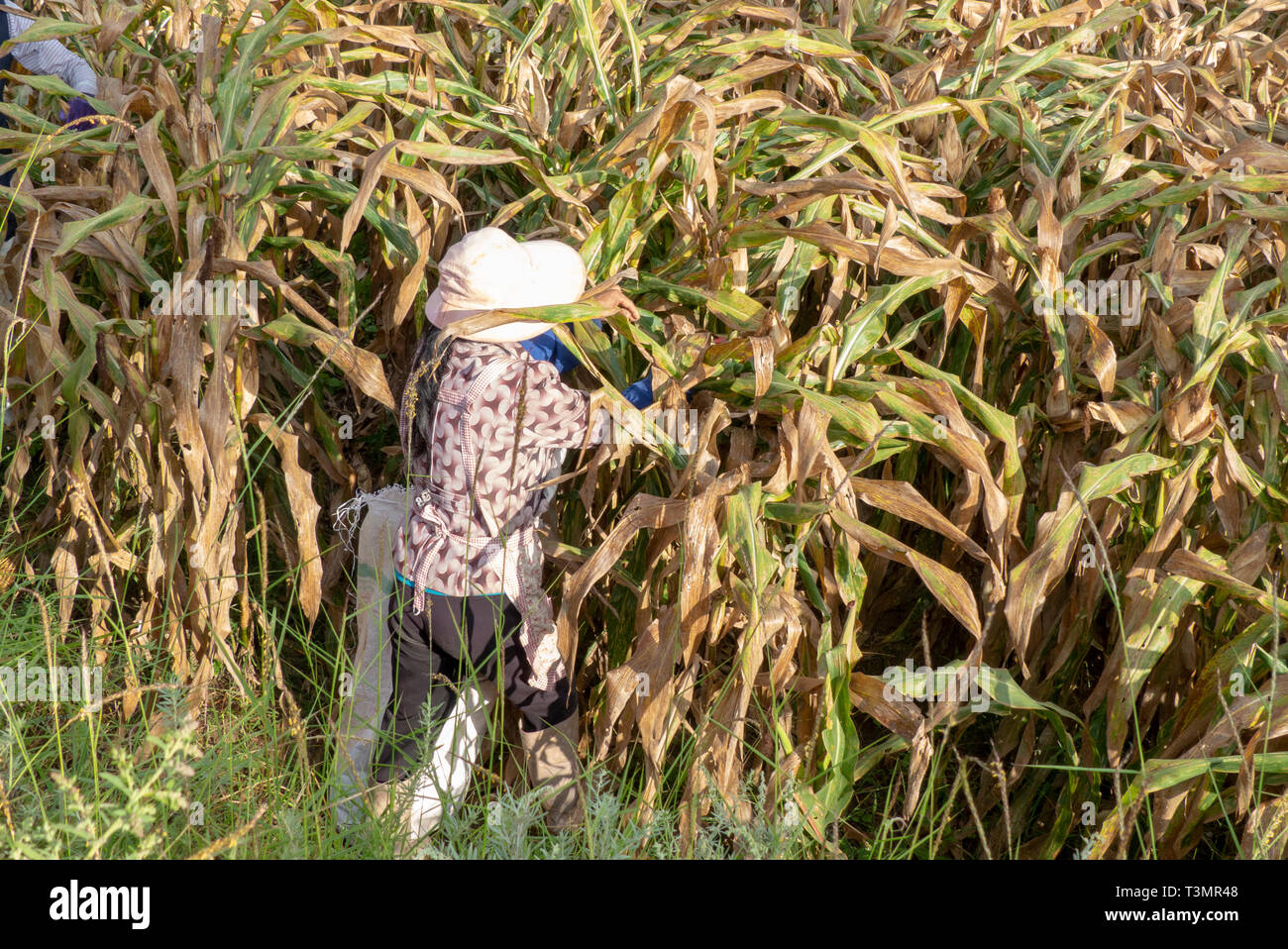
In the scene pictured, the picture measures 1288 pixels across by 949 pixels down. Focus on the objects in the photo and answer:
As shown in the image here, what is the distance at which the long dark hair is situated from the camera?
162cm

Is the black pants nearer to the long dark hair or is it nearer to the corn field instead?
the corn field

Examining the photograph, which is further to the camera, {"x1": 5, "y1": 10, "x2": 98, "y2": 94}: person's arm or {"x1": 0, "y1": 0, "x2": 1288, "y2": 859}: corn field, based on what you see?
{"x1": 5, "y1": 10, "x2": 98, "y2": 94}: person's arm

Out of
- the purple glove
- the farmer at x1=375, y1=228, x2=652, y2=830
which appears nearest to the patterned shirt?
the farmer at x1=375, y1=228, x2=652, y2=830

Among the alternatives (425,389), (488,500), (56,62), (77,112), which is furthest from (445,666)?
(56,62)

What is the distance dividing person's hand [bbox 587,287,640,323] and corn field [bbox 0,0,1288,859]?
0.15ft

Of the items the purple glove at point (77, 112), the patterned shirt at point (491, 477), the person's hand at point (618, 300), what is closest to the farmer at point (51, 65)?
the purple glove at point (77, 112)

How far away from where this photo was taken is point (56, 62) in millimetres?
2232

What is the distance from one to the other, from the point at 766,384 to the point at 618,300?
9.4 inches

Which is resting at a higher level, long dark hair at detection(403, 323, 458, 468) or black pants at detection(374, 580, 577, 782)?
long dark hair at detection(403, 323, 458, 468)

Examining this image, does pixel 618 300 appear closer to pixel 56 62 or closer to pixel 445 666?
pixel 445 666

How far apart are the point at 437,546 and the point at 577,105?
32.2 inches

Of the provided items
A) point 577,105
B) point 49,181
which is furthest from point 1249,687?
point 49,181

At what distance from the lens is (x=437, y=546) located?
1681mm

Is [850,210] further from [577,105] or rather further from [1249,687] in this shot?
[1249,687]
